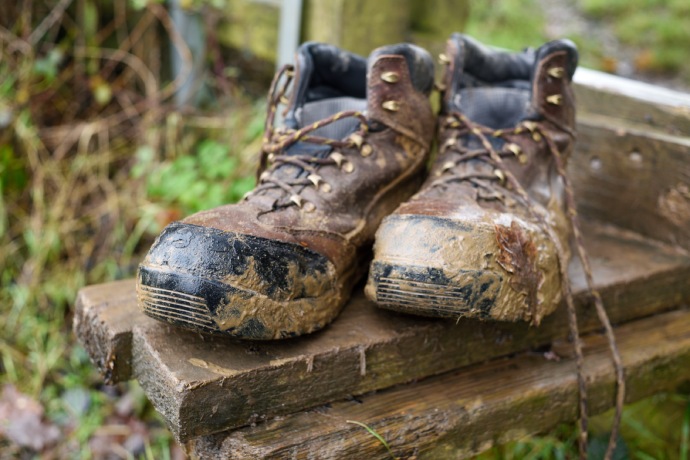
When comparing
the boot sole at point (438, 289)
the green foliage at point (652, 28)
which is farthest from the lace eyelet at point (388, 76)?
the green foliage at point (652, 28)

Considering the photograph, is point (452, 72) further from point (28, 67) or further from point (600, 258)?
point (28, 67)

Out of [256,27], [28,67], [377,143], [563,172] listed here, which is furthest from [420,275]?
[28,67]

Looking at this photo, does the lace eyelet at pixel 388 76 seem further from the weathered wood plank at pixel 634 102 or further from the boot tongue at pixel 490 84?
the weathered wood plank at pixel 634 102

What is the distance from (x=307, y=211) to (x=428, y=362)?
0.35 meters

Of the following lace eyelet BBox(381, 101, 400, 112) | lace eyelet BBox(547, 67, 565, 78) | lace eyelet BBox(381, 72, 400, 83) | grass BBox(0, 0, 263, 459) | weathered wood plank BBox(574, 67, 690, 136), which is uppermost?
lace eyelet BBox(547, 67, 565, 78)

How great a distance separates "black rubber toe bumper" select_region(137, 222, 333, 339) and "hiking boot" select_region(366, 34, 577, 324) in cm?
16

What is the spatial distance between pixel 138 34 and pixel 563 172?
215 centimetres

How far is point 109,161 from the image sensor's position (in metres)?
2.71

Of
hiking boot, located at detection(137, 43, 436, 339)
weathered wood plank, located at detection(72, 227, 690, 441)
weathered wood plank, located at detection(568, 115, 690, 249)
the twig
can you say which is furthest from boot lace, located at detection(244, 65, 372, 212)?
the twig

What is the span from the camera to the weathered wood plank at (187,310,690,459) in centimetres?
A: 109

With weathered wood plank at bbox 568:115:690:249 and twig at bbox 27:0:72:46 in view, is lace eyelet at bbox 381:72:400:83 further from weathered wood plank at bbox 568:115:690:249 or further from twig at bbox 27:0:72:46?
twig at bbox 27:0:72:46

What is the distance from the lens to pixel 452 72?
4.61ft

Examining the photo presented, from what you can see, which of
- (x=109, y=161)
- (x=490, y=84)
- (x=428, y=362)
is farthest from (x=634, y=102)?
(x=109, y=161)

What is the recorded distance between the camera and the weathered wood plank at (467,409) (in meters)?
1.09
